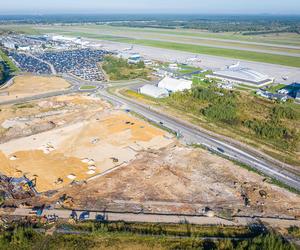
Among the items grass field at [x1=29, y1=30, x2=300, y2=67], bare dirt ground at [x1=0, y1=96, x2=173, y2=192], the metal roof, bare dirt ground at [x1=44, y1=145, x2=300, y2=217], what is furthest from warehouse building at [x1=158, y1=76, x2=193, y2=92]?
grass field at [x1=29, y1=30, x2=300, y2=67]

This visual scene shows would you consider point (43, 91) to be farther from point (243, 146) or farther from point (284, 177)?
point (284, 177)

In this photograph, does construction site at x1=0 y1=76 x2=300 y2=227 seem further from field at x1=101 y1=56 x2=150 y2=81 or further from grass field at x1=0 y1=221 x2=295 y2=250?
field at x1=101 y1=56 x2=150 y2=81

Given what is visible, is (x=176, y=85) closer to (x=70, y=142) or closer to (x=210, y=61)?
(x=70, y=142)

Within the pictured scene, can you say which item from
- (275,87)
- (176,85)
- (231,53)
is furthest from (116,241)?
(231,53)

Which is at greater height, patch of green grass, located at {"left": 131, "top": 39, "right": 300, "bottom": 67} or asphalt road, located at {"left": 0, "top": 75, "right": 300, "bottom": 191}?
patch of green grass, located at {"left": 131, "top": 39, "right": 300, "bottom": 67}

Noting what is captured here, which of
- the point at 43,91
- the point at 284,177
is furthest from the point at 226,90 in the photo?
the point at 43,91

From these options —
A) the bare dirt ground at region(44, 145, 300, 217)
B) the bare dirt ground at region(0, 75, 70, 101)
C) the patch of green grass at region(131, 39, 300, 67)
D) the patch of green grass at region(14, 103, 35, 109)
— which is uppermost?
the patch of green grass at region(131, 39, 300, 67)

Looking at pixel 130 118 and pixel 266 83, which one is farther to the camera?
pixel 266 83
